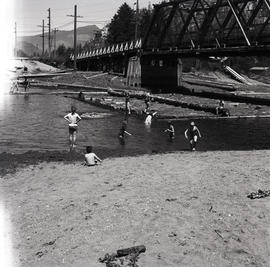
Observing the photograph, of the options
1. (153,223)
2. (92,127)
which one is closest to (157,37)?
(92,127)

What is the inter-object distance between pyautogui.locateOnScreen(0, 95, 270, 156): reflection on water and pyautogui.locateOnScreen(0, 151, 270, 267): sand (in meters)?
6.79

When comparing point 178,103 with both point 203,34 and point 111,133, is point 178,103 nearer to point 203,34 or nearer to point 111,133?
point 203,34

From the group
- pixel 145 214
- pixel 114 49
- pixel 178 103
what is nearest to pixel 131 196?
pixel 145 214

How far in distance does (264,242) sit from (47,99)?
148 ft

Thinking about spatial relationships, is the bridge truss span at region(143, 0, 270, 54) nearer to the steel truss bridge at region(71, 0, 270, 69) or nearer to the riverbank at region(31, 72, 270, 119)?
the steel truss bridge at region(71, 0, 270, 69)

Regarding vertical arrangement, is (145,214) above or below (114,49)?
below

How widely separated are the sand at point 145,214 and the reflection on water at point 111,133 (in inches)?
267

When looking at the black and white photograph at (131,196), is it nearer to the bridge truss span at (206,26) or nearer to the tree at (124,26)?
the bridge truss span at (206,26)

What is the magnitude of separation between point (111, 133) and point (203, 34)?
30.3 metres

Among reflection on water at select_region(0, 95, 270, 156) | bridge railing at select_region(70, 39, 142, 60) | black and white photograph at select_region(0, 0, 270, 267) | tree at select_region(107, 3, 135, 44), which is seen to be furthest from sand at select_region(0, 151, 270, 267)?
tree at select_region(107, 3, 135, 44)

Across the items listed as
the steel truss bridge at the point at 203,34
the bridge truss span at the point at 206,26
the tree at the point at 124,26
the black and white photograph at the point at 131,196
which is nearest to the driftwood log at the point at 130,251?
the black and white photograph at the point at 131,196

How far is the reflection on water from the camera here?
76.9 ft

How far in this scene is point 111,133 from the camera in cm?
2870

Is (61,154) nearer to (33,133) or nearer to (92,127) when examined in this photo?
(33,133)
